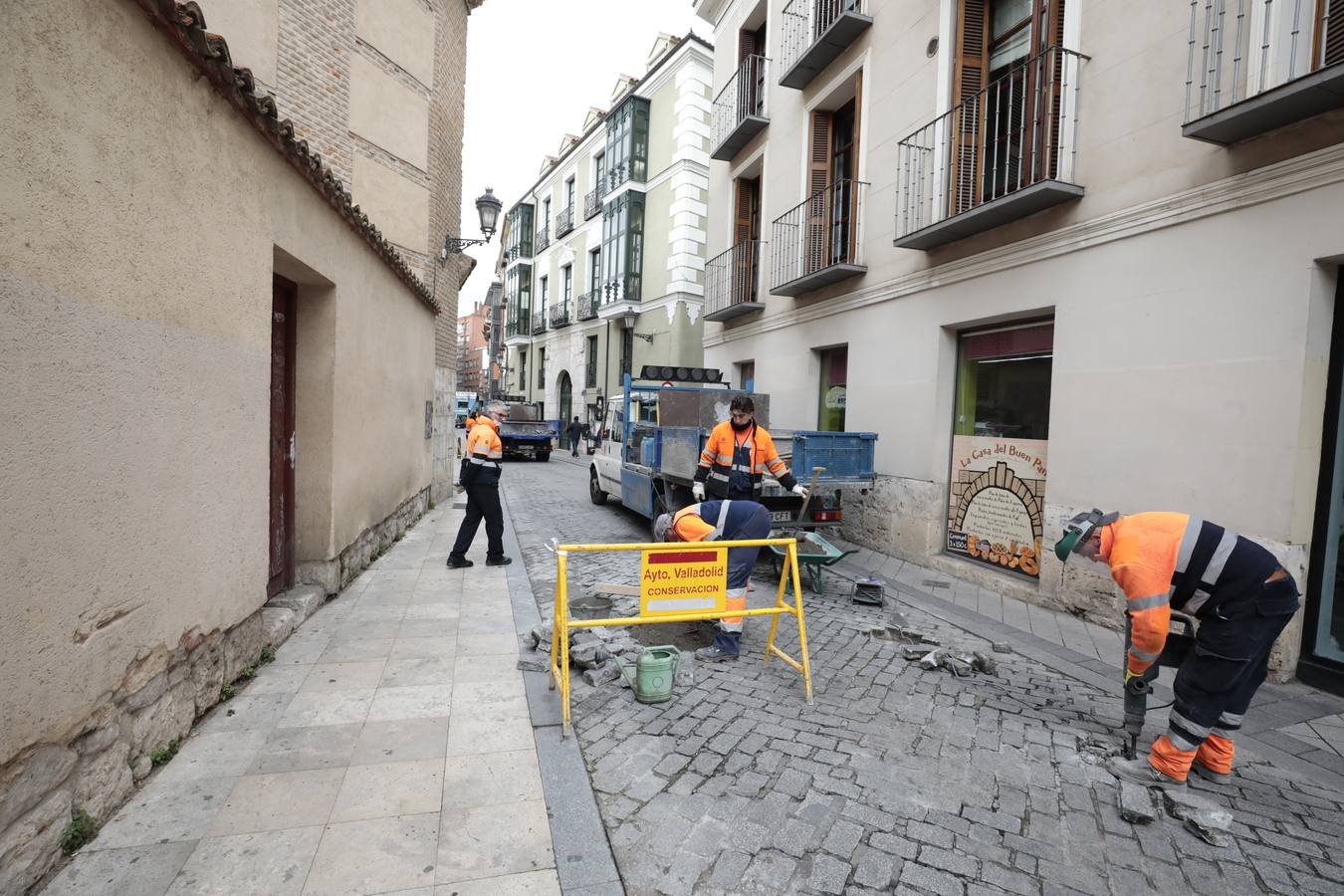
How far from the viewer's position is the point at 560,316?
30.0 meters

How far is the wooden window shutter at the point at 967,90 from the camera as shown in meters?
7.68

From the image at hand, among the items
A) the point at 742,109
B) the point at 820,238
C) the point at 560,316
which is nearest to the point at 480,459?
the point at 820,238

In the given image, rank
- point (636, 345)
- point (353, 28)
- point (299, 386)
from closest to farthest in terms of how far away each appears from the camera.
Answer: point (299, 386) < point (353, 28) < point (636, 345)

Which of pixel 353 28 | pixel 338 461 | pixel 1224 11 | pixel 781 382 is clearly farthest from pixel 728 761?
pixel 353 28

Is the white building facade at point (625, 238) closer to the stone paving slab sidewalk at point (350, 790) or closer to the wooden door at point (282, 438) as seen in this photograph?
the wooden door at point (282, 438)

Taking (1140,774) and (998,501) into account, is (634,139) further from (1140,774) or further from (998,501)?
(1140,774)

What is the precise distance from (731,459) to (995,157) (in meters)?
4.68

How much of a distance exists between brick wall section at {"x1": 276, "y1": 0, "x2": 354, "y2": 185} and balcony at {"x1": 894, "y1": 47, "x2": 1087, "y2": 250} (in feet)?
26.3

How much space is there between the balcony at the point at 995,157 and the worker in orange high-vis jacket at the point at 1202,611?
166 inches

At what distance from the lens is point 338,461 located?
5.89 metres

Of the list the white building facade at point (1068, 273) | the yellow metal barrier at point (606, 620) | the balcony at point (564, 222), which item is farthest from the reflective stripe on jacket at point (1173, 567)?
the balcony at point (564, 222)

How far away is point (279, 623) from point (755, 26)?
1370 cm

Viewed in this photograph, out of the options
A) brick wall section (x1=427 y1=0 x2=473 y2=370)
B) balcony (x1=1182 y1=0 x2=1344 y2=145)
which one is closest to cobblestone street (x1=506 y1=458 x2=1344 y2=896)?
balcony (x1=1182 y1=0 x2=1344 y2=145)

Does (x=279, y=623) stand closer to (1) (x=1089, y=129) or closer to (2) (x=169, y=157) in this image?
(2) (x=169, y=157)
